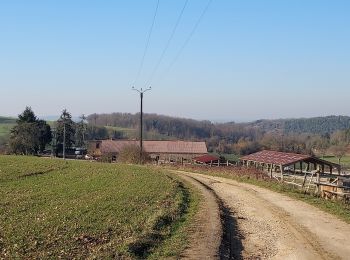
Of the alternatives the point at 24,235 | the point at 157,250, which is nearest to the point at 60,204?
the point at 24,235

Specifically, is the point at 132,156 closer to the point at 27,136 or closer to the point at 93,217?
the point at 27,136

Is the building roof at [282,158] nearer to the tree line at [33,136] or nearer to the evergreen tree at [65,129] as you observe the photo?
the tree line at [33,136]

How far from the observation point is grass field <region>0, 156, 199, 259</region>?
13297 mm

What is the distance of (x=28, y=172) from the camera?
37.1m

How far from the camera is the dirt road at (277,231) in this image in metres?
14.1

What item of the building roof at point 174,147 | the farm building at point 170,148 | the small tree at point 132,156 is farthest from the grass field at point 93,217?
the building roof at point 174,147

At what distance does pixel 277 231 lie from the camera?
17141 mm

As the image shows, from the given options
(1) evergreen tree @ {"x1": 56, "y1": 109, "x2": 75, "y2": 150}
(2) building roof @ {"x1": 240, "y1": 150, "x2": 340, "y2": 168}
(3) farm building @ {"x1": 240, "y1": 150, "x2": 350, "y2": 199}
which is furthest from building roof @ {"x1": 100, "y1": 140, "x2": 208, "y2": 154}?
(2) building roof @ {"x1": 240, "y1": 150, "x2": 340, "y2": 168}

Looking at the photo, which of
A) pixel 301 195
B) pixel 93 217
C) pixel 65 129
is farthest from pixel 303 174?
pixel 65 129

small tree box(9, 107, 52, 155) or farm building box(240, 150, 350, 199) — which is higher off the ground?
small tree box(9, 107, 52, 155)

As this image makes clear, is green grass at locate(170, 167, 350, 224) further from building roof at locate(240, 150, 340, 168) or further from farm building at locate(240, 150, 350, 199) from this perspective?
building roof at locate(240, 150, 340, 168)

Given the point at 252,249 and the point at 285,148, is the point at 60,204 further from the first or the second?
the point at 285,148

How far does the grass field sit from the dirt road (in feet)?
4.44

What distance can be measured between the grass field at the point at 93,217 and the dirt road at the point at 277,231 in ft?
4.44
